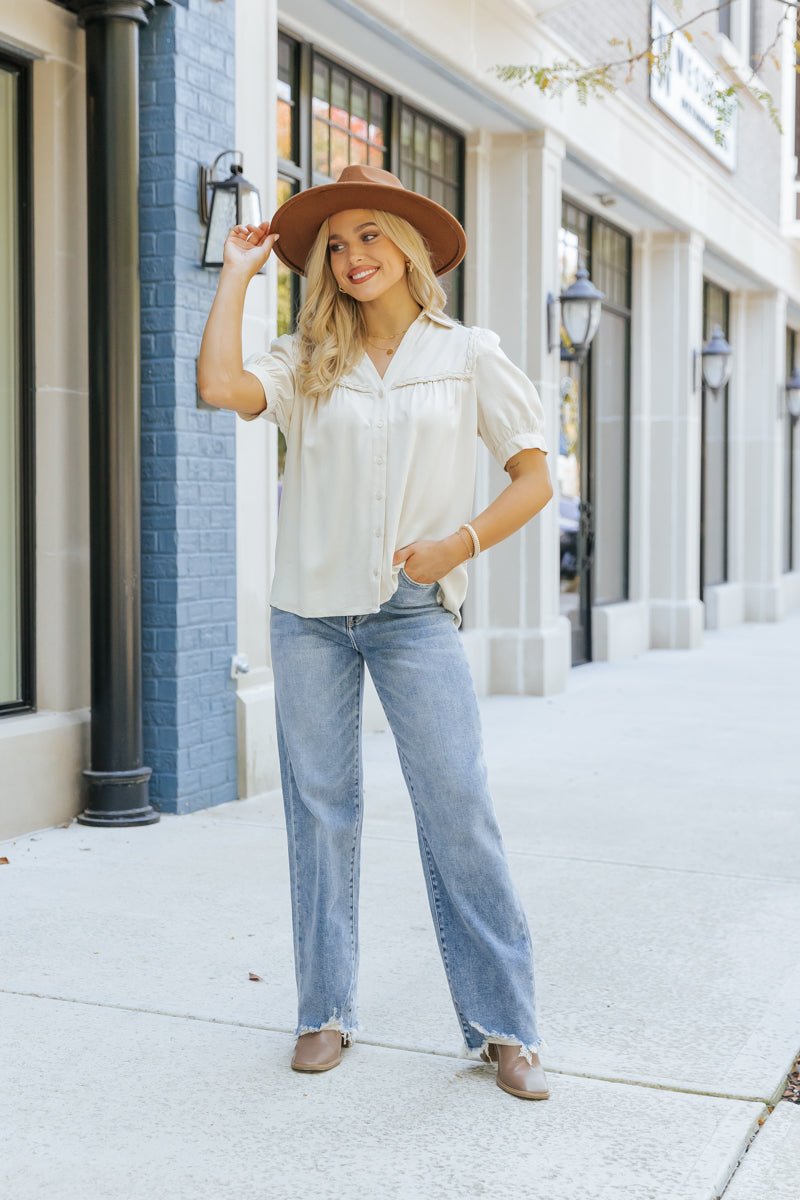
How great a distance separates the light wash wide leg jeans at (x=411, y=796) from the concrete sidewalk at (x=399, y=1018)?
248 mm

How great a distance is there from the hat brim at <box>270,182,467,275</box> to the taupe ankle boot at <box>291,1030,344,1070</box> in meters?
1.74

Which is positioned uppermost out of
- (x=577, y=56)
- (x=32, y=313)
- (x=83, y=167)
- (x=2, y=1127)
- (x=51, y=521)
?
(x=577, y=56)

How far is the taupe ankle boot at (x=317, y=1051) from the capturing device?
11.5 feet

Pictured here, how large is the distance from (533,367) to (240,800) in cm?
458

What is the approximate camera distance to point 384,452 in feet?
10.9

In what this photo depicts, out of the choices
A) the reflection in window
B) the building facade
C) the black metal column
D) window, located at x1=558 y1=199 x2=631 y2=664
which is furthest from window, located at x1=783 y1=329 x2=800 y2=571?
the black metal column

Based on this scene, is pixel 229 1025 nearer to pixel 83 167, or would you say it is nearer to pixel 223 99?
pixel 83 167

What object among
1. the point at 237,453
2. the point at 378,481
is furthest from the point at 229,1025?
the point at 237,453

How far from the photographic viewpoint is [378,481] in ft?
10.9

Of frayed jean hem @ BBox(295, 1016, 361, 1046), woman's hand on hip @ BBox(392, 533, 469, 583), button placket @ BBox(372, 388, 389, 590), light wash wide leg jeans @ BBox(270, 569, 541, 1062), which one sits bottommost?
frayed jean hem @ BBox(295, 1016, 361, 1046)

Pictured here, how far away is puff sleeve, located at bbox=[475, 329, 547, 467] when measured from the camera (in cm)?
338

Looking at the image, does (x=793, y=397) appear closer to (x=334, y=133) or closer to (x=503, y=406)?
(x=334, y=133)

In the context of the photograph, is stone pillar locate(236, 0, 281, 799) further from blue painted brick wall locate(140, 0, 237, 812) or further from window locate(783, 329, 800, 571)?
window locate(783, 329, 800, 571)

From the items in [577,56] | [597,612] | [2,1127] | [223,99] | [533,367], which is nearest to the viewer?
[2,1127]
